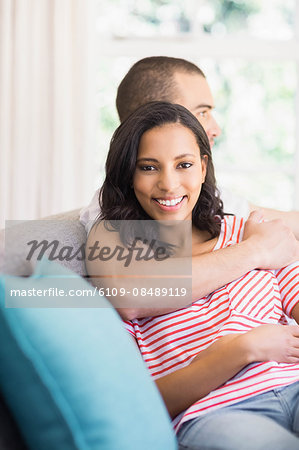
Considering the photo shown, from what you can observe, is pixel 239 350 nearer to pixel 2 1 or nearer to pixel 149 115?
pixel 149 115

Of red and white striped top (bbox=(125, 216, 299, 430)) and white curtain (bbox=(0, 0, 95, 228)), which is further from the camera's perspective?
white curtain (bbox=(0, 0, 95, 228))

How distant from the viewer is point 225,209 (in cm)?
187

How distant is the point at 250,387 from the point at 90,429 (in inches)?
16.5

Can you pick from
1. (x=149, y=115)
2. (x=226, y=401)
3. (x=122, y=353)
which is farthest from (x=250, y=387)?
(x=149, y=115)

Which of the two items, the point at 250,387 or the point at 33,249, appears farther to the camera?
the point at 33,249

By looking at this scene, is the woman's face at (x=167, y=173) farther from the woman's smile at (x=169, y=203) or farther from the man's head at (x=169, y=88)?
the man's head at (x=169, y=88)

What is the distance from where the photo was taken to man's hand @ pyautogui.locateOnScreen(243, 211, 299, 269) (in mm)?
1385

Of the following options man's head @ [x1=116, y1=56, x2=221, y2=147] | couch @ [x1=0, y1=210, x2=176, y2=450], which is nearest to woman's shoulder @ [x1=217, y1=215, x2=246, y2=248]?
man's head @ [x1=116, y1=56, x2=221, y2=147]

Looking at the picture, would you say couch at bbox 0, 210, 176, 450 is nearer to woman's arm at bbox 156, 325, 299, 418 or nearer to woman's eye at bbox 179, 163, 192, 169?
woman's arm at bbox 156, 325, 299, 418

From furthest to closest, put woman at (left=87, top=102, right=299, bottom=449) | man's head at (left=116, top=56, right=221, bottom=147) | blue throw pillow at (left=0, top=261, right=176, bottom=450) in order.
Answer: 1. man's head at (left=116, top=56, right=221, bottom=147)
2. woman at (left=87, top=102, right=299, bottom=449)
3. blue throw pillow at (left=0, top=261, right=176, bottom=450)

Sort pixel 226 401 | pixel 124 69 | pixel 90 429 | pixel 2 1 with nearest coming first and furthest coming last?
pixel 90 429 → pixel 226 401 → pixel 2 1 → pixel 124 69

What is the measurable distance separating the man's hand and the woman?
0.03 meters

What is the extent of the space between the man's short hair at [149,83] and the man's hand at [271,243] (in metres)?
0.67

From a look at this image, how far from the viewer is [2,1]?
12.0 ft
